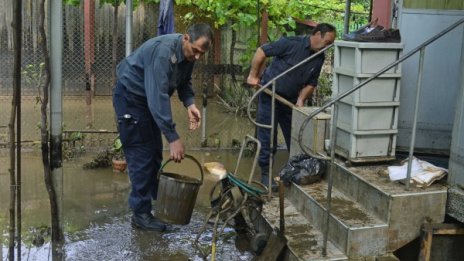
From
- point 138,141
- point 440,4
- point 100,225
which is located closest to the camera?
point 138,141

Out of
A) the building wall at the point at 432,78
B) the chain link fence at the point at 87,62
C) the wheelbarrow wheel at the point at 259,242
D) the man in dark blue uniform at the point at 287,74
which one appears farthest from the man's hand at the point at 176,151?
the chain link fence at the point at 87,62

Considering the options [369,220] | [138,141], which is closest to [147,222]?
[138,141]

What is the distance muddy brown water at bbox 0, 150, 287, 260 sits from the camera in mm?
4750

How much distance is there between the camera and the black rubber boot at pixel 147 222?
5.22m

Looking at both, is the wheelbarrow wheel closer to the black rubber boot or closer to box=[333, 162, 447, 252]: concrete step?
box=[333, 162, 447, 252]: concrete step

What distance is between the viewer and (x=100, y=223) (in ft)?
17.8

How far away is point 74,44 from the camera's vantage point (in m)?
11.0

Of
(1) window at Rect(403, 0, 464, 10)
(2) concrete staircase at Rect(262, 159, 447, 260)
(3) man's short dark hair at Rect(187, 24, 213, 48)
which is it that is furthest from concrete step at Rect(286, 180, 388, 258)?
(1) window at Rect(403, 0, 464, 10)

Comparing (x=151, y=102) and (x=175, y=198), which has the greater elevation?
(x=151, y=102)

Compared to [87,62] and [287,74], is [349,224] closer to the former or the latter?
[287,74]

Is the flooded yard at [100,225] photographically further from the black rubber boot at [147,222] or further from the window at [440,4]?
the window at [440,4]

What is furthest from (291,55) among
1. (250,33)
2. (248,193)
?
(250,33)

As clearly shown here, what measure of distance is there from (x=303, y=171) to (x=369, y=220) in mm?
1095

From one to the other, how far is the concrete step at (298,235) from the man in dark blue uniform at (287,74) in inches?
35.4
